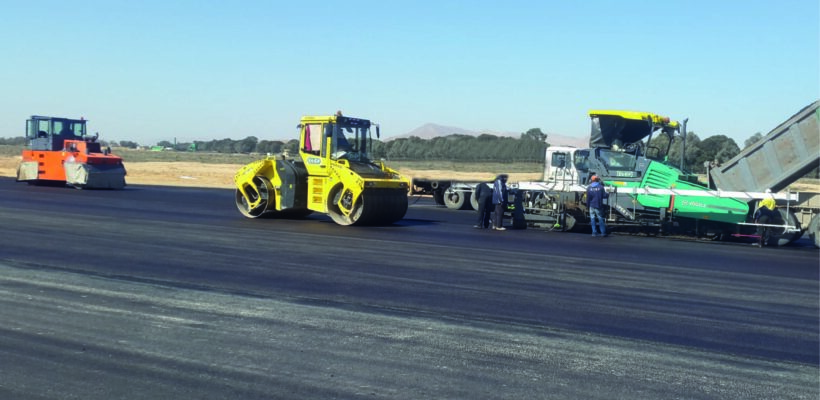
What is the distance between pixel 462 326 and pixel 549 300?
2.18m

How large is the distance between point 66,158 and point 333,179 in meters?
18.3

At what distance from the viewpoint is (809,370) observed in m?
7.77

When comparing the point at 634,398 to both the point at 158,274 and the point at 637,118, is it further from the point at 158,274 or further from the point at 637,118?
the point at 637,118

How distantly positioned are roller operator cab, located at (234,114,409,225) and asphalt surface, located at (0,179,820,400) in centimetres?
334

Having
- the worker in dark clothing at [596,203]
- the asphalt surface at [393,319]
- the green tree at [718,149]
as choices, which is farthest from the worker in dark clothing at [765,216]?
the worker in dark clothing at [596,203]

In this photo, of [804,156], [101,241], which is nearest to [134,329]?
[101,241]

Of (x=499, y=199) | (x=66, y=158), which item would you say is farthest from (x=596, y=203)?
(x=66, y=158)

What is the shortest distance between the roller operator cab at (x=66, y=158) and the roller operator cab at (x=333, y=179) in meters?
14.9

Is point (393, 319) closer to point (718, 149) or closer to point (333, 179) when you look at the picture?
point (333, 179)

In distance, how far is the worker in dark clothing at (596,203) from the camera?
2102 centimetres

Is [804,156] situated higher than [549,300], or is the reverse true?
[804,156]


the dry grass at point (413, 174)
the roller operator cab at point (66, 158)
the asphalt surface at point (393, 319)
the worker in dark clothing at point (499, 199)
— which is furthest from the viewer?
the dry grass at point (413, 174)

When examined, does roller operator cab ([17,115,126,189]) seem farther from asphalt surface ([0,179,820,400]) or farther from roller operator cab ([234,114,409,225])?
asphalt surface ([0,179,820,400])

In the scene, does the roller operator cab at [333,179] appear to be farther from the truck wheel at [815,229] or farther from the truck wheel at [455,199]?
the truck wheel at [815,229]
